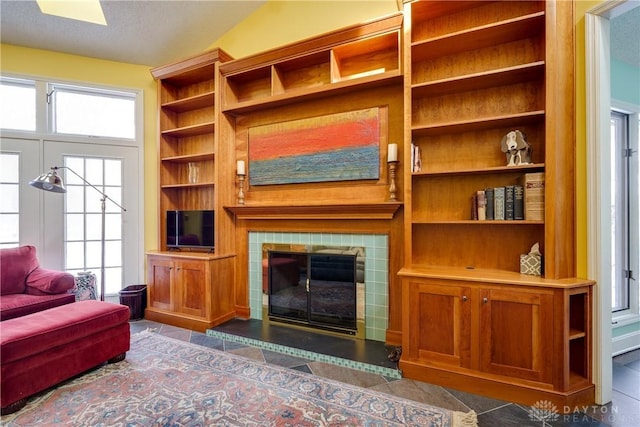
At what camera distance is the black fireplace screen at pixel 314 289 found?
293 centimetres

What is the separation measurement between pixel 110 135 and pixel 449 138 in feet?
13.1

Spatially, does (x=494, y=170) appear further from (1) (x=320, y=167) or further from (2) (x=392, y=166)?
(1) (x=320, y=167)

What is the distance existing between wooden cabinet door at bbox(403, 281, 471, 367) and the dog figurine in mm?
997

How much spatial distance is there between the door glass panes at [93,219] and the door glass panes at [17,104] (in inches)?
22.7

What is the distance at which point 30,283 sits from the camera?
3.02 metres

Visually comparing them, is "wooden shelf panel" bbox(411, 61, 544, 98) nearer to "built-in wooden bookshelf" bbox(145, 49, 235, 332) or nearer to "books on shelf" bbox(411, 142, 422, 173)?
"books on shelf" bbox(411, 142, 422, 173)

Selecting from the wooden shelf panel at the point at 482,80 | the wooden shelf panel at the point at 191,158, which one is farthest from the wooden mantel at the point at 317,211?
the wooden shelf panel at the point at 482,80

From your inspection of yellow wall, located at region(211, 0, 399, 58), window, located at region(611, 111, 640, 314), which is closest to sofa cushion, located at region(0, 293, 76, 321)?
yellow wall, located at region(211, 0, 399, 58)

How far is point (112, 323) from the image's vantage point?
8.02 ft

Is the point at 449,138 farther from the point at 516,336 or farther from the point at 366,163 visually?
the point at 516,336

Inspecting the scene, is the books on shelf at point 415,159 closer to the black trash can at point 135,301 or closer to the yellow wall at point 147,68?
the yellow wall at point 147,68

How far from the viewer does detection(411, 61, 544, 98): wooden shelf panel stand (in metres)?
2.08

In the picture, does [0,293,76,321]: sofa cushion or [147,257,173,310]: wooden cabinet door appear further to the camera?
[147,257,173,310]: wooden cabinet door

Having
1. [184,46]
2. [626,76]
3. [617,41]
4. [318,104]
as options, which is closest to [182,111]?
[184,46]
